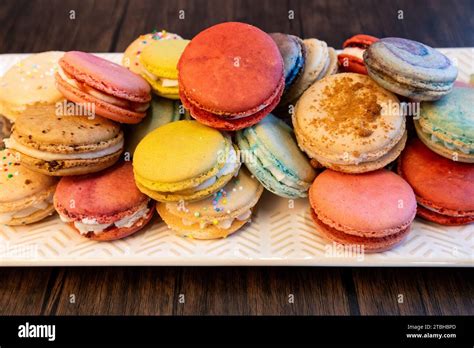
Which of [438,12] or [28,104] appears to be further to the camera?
[438,12]

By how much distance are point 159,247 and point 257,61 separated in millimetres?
725

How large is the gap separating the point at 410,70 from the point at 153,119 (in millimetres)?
946

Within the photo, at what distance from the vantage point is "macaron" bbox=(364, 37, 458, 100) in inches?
69.4

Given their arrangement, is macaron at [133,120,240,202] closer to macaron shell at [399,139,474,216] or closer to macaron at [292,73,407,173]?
macaron at [292,73,407,173]

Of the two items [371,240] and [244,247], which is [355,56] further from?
[244,247]

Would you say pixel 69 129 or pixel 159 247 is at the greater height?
pixel 69 129

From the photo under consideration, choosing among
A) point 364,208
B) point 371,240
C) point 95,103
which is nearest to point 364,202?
point 364,208

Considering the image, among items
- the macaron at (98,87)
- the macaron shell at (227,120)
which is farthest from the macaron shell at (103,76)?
the macaron shell at (227,120)

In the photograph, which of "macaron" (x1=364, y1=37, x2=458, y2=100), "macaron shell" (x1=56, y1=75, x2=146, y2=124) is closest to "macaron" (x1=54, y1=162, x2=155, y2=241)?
"macaron shell" (x1=56, y1=75, x2=146, y2=124)

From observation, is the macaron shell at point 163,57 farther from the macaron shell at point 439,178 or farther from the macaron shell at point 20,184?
the macaron shell at point 439,178

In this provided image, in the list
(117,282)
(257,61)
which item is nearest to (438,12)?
(257,61)

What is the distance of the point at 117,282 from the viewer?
6.16 ft

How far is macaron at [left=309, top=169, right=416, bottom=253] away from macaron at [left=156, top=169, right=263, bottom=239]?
240 mm
